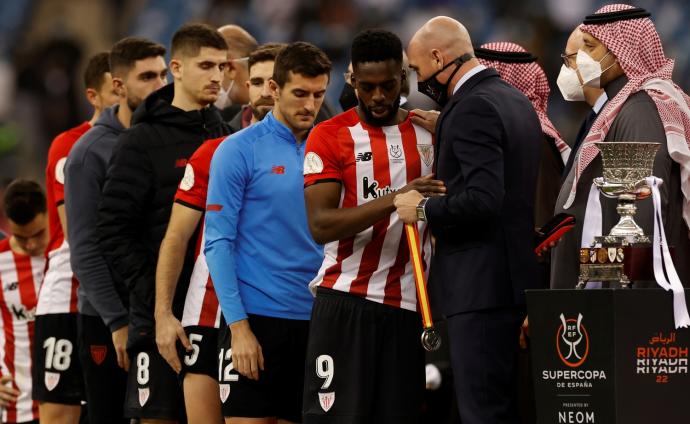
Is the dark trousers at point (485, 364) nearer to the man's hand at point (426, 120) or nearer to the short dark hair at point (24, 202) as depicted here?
the man's hand at point (426, 120)

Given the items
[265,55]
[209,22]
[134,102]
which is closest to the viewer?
[265,55]

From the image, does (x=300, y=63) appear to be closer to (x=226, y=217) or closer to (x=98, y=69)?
(x=226, y=217)

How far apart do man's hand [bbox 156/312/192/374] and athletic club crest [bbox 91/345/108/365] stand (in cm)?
80

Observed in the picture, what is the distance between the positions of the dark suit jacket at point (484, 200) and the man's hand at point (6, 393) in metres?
3.26

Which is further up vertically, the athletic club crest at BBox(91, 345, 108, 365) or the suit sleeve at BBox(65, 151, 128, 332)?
the suit sleeve at BBox(65, 151, 128, 332)

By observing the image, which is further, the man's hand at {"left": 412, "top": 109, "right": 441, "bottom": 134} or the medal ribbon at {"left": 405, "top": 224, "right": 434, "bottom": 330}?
the man's hand at {"left": 412, "top": 109, "right": 441, "bottom": 134}

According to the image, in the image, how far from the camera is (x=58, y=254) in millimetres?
5965

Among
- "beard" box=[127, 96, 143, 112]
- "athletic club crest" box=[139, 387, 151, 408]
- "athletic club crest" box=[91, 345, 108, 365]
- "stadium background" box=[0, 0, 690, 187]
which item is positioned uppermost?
"stadium background" box=[0, 0, 690, 187]

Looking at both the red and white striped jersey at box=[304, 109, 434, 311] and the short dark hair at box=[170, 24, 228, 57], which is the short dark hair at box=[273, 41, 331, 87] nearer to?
the red and white striped jersey at box=[304, 109, 434, 311]

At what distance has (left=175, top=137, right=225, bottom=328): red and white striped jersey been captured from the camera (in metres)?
4.87

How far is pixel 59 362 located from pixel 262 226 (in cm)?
175

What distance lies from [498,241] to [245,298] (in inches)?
42.6

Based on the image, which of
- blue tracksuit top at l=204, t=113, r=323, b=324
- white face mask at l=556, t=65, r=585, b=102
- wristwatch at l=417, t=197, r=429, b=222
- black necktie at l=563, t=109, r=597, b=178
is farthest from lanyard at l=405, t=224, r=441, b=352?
white face mask at l=556, t=65, r=585, b=102

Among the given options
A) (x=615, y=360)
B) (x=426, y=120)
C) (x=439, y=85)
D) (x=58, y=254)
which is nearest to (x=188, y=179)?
(x=426, y=120)
